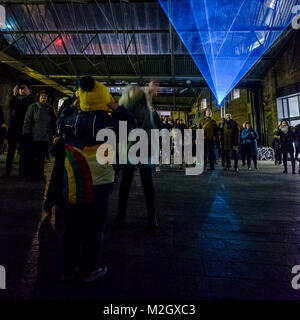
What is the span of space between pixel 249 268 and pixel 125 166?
1.38 metres

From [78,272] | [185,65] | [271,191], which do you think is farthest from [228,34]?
[78,272]

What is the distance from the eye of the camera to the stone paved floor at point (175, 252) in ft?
3.51

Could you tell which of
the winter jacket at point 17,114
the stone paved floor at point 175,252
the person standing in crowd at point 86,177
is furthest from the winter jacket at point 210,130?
the person standing in crowd at point 86,177

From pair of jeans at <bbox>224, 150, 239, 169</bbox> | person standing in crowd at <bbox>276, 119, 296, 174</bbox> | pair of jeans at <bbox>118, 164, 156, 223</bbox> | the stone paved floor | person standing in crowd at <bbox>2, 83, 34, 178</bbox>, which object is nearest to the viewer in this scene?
the stone paved floor

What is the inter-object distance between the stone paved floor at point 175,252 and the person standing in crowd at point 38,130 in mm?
1580

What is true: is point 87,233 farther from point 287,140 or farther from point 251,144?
point 251,144

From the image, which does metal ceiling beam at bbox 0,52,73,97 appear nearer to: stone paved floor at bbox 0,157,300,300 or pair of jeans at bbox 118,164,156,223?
stone paved floor at bbox 0,157,300,300

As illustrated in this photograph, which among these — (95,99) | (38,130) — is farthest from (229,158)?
(95,99)

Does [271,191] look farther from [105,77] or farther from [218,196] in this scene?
[105,77]

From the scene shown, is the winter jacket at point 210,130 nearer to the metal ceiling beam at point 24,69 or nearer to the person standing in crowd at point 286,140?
the person standing in crowd at point 286,140

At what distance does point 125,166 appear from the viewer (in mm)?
2107

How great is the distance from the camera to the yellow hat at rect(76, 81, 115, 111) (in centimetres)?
115

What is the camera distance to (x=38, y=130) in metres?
4.02

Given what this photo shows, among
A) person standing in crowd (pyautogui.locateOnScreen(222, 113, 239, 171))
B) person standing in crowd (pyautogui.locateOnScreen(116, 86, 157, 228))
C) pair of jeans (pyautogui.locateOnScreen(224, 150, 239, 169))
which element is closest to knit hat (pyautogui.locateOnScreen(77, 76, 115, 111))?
person standing in crowd (pyautogui.locateOnScreen(116, 86, 157, 228))
